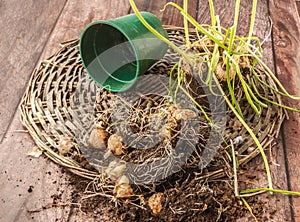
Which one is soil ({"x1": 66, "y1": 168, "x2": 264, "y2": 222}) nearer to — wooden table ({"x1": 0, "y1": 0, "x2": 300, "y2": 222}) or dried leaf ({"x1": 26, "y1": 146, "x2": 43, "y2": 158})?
wooden table ({"x1": 0, "y1": 0, "x2": 300, "y2": 222})

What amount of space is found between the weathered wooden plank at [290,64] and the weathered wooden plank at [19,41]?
0.75m

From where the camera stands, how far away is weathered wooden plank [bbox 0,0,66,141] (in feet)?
4.13

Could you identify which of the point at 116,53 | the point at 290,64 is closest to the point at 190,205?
the point at 116,53

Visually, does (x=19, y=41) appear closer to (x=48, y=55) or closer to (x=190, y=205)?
(x=48, y=55)

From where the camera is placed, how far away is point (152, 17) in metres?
1.21

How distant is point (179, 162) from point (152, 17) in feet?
1.42

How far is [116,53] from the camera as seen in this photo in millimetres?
1256

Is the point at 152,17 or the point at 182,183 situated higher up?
the point at 152,17

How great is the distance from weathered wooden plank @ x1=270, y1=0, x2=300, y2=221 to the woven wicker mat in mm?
44

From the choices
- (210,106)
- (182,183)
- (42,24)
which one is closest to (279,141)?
(210,106)

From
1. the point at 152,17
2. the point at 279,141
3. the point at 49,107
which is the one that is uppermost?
the point at 152,17

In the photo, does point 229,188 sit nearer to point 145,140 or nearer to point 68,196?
point 145,140

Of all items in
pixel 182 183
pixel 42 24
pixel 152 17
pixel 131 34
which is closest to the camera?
pixel 182 183

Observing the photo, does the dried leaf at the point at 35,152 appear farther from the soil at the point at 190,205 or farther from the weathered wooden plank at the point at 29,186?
the soil at the point at 190,205
